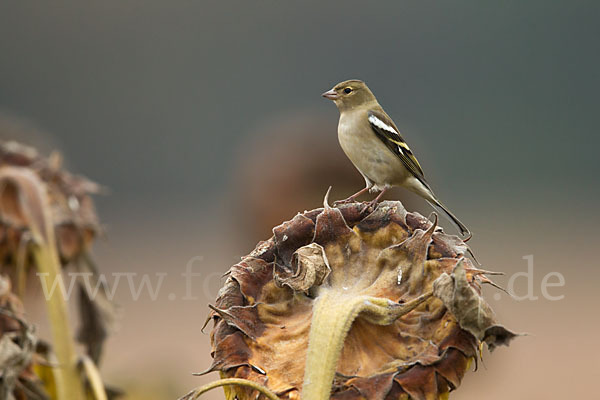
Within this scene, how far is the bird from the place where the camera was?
2.74m

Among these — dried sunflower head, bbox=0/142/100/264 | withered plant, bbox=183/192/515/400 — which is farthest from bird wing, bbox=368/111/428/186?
withered plant, bbox=183/192/515/400

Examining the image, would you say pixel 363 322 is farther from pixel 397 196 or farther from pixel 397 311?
pixel 397 196

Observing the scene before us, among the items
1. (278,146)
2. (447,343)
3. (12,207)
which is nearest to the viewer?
(447,343)

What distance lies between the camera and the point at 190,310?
1254cm

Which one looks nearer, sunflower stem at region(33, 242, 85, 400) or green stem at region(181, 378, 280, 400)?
green stem at region(181, 378, 280, 400)

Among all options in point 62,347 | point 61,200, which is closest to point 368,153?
point 61,200

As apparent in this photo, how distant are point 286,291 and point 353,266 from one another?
114mm

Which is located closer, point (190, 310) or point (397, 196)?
point (397, 196)

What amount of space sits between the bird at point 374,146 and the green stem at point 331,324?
4.29ft

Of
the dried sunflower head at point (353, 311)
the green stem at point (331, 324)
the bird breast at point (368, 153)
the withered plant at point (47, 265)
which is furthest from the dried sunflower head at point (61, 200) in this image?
the green stem at point (331, 324)

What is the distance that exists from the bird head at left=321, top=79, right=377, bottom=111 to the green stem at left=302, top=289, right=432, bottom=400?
176cm

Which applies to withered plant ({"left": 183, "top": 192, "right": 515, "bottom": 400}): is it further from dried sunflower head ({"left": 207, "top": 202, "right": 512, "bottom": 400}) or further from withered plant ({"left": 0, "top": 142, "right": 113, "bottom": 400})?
withered plant ({"left": 0, "top": 142, "right": 113, "bottom": 400})

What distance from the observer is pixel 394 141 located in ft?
9.27

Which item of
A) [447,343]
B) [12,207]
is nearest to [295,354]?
[447,343]
